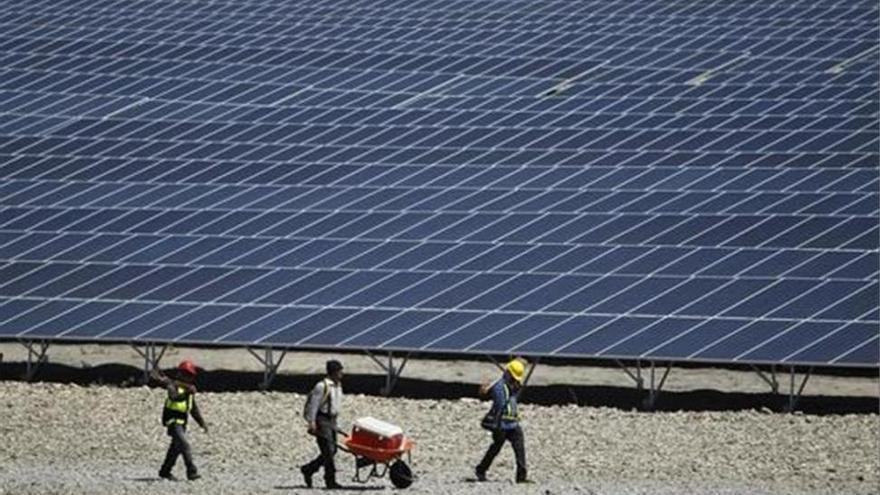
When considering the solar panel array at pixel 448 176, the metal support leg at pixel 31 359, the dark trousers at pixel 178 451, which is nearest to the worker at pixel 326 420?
the dark trousers at pixel 178 451

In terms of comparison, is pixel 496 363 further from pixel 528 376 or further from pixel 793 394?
pixel 793 394

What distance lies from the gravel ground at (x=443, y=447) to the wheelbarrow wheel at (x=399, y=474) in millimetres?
154

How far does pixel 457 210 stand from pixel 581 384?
5.01 metres

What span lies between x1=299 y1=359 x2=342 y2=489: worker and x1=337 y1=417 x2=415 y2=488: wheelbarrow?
0.93ft

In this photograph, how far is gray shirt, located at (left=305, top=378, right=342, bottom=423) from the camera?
25.4 meters

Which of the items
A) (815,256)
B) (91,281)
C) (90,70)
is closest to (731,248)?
(815,256)

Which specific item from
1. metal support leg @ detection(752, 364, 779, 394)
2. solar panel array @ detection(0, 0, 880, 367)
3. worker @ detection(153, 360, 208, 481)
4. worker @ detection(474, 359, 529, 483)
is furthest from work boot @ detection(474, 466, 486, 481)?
metal support leg @ detection(752, 364, 779, 394)

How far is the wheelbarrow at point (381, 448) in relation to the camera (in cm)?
2538

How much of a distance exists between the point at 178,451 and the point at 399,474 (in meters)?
2.52

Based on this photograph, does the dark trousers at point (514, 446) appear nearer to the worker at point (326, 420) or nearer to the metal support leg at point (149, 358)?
the worker at point (326, 420)

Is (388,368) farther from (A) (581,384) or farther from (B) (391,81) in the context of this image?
(B) (391,81)

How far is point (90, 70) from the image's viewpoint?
1891 inches

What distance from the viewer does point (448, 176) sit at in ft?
129

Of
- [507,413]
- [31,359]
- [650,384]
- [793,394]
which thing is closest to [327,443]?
[507,413]
